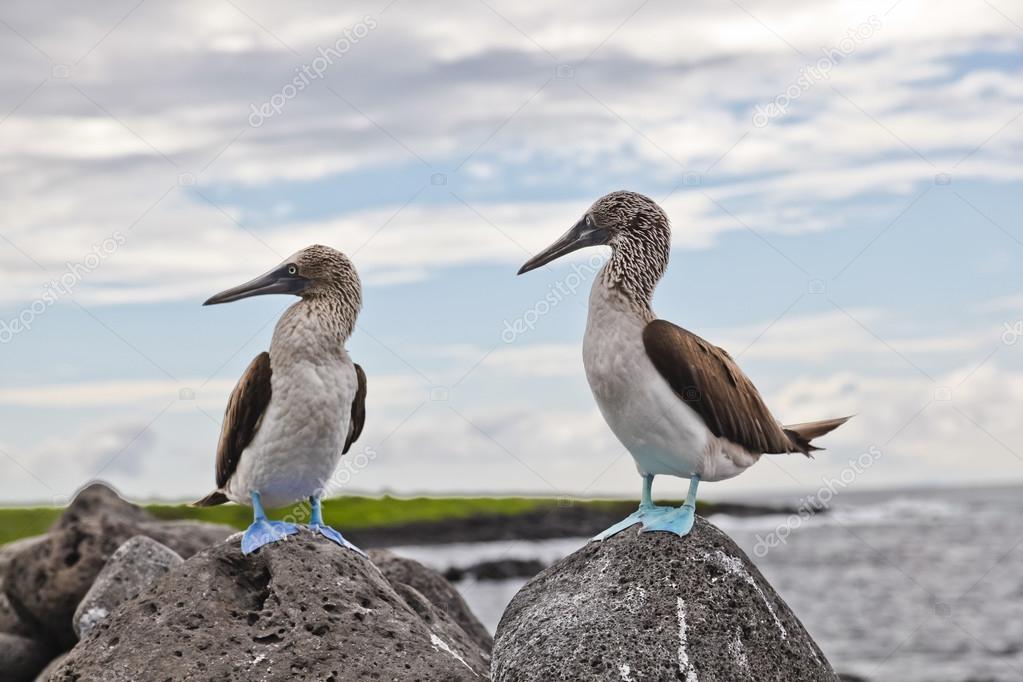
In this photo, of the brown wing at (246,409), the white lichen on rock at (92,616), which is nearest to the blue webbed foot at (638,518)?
the brown wing at (246,409)

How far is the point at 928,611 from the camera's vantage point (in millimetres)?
27953

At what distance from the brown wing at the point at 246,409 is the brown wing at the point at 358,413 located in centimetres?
72

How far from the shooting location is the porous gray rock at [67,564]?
12961 millimetres

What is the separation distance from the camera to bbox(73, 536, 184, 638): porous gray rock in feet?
35.8

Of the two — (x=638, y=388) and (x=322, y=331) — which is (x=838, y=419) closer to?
(x=638, y=388)

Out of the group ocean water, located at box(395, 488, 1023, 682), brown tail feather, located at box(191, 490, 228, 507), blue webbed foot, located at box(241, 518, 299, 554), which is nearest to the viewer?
blue webbed foot, located at box(241, 518, 299, 554)

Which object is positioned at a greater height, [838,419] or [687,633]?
[838,419]

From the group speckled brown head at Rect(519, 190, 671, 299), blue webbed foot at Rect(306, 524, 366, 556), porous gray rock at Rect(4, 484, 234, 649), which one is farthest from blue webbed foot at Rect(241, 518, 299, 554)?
porous gray rock at Rect(4, 484, 234, 649)

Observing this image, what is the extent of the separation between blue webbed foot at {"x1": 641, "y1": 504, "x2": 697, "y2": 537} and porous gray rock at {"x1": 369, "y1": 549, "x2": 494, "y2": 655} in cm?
323

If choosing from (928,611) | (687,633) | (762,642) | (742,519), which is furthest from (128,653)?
(742,519)

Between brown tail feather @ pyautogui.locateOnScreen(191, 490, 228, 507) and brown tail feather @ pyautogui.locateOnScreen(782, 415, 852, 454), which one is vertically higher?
brown tail feather @ pyautogui.locateOnScreen(782, 415, 852, 454)

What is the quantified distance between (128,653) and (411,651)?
202 centimetres

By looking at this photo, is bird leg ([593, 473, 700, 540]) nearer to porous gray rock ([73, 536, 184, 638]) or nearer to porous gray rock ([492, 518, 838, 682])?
porous gray rock ([492, 518, 838, 682])

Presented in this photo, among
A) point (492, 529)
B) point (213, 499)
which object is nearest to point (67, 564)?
point (213, 499)
